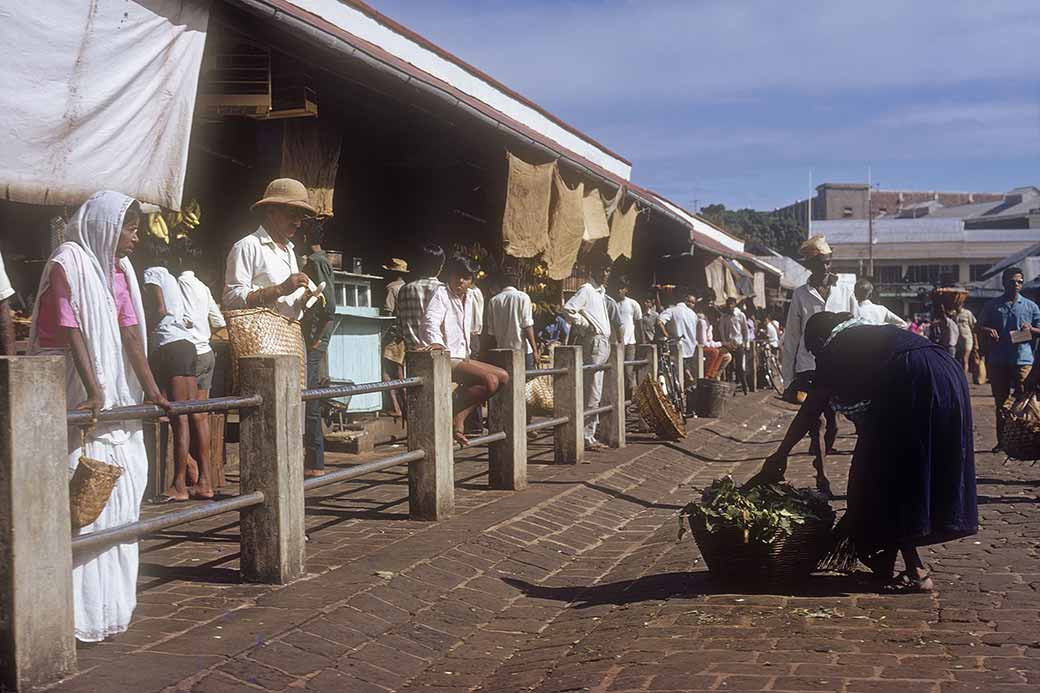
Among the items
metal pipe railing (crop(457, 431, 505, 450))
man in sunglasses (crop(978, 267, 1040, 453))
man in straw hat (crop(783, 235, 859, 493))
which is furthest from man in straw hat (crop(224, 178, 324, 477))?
man in sunglasses (crop(978, 267, 1040, 453))

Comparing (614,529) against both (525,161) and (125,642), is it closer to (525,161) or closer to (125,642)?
(125,642)

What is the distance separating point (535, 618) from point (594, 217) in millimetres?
9440

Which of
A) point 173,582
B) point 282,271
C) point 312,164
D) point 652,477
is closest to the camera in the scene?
point 173,582

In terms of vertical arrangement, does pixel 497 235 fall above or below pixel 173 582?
above

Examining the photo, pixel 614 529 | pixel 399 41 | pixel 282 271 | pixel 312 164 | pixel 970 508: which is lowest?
pixel 614 529

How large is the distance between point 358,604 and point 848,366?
105 inches

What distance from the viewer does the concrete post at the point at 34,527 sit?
3912mm

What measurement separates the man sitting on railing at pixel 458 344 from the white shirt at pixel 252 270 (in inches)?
63.9

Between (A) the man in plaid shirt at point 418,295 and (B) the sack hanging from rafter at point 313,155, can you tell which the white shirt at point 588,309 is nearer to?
(A) the man in plaid shirt at point 418,295

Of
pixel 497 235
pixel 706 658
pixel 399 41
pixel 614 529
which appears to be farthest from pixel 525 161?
pixel 706 658

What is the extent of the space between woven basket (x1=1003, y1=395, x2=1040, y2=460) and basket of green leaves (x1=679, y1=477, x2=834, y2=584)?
3430mm

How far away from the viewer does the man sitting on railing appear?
9.05 m

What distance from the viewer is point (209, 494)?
8453 mm

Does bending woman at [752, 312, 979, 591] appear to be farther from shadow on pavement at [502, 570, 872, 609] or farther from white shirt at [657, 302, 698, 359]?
white shirt at [657, 302, 698, 359]
